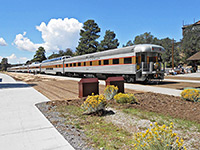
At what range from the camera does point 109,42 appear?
5353 centimetres

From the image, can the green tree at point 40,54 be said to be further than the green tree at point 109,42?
Yes

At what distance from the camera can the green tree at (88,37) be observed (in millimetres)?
50688

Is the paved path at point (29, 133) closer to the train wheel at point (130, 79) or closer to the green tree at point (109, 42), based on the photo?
the train wheel at point (130, 79)

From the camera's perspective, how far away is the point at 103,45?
52750 millimetres

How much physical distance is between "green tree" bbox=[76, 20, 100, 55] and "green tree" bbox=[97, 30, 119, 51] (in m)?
2.63

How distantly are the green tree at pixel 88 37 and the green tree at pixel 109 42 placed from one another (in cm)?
263

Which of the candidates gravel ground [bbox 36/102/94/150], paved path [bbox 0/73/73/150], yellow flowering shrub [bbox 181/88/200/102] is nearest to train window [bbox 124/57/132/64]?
yellow flowering shrub [bbox 181/88/200/102]

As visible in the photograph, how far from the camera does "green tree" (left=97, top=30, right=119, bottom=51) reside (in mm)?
52669

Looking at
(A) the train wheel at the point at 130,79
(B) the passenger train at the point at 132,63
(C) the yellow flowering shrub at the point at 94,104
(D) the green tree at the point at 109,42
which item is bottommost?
(C) the yellow flowering shrub at the point at 94,104

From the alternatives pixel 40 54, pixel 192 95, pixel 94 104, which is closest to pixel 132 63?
pixel 192 95

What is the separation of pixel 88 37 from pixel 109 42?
7.58 meters

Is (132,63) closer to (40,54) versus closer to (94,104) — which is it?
(94,104)

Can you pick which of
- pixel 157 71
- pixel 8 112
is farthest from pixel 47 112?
pixel 157 71

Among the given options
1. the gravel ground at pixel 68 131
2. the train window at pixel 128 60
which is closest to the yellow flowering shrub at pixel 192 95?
the gravel ground at pixel 68 131
